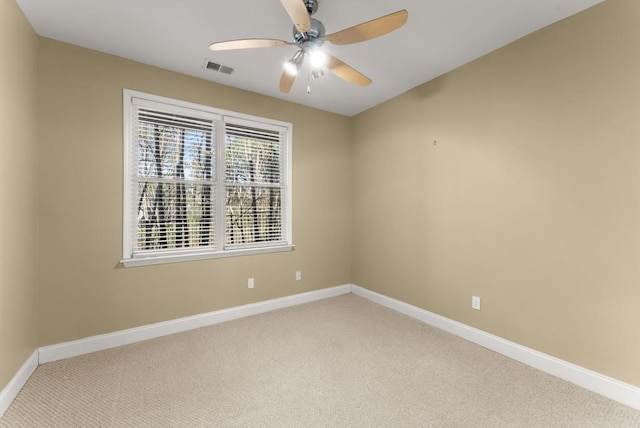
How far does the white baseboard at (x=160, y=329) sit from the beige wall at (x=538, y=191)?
4.80 ft

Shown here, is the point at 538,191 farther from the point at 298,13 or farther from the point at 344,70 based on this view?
the point at 298,13

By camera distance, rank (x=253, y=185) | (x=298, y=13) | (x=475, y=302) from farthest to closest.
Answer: (x=253, y=185) < (x=475, y=302) < (x=298, y=13)

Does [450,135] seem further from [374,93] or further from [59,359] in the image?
[59,359]

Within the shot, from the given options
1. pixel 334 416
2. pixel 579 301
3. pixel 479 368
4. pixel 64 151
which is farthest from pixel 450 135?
pixel 64 151

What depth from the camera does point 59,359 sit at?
2.42 metres

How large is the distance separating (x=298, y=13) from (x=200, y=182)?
2088mm

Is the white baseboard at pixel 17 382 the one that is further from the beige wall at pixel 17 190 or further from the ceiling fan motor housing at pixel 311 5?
the ceiling fan motor housing at pixel 311 5

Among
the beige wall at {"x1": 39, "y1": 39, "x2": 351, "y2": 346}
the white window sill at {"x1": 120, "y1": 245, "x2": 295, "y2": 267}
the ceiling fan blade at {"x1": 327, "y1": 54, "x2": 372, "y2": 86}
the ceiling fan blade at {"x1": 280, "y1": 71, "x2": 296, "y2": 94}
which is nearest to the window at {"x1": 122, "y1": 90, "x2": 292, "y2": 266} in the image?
the white window sill at {"x1": 120, "y1": 245, "x2": 295, "y2": 267}

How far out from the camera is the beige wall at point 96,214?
2.41m

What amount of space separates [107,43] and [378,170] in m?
3.10

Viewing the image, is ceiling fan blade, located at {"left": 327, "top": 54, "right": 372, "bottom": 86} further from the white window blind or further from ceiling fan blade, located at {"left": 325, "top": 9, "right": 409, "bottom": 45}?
the white window blind

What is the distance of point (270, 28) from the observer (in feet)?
7.38

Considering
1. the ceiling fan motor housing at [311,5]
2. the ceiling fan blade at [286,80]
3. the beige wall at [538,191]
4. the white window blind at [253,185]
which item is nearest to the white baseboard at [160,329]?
the white window blind at [253,185]

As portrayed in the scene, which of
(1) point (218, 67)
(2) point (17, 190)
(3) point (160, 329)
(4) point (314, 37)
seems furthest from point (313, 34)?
(3) point (160, 329)
